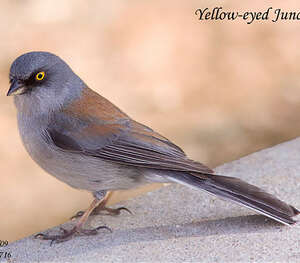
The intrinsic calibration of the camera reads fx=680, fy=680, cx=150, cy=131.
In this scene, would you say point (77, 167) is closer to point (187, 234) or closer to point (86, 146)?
point (86, 146)

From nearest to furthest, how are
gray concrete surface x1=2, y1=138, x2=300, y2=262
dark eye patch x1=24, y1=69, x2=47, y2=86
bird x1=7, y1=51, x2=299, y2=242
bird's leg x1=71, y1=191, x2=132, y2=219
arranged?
gray concrete surface x1=2, y1=138, x2=300, y2=262
bird x1=7, y1=51, x2=299, y2=242
dark eye patch x1=24, y1=69, x2=47, y2=86
bird's leg x1=71, y1=191, x2=132, y2=219

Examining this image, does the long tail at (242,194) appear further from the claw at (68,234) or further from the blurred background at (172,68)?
the blurred background at (172,68)

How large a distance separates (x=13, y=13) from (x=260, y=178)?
4.21m

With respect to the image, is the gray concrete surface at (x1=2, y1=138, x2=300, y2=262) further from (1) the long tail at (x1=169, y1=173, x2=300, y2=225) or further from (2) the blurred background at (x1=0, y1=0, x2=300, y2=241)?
(2) the blurred background at (x1=0, y1=0, x2=300, y2=241)

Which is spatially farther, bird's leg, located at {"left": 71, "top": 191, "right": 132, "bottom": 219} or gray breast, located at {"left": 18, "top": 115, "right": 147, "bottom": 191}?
bird's leg, located at {"left": 71, "top": 191, "right": 132, "bottom": 219}

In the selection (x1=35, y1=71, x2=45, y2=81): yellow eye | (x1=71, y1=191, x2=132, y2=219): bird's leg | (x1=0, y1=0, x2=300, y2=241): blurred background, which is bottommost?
(x1=71, y1=191, x2=132, y2=219): bird's leg

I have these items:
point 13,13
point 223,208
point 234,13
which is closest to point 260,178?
point 223,208

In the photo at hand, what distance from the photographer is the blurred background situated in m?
7.91

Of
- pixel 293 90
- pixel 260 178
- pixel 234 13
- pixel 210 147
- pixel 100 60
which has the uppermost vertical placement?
pixel 234 13

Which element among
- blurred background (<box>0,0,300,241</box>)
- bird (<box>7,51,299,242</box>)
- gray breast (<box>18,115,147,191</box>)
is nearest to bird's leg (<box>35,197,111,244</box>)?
bird (<box>7,51,299,242</box>)

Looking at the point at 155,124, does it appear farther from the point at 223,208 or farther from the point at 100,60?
the point at 223,208

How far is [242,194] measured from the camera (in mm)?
5027

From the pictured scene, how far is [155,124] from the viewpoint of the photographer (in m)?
8.17

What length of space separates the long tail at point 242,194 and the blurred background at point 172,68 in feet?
8.25
